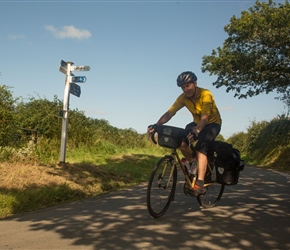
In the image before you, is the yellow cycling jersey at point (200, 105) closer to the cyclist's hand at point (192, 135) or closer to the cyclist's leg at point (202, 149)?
the cyclist's leg at point (202, 149)

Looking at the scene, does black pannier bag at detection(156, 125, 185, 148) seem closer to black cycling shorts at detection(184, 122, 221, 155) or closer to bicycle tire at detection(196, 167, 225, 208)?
black cycling shorts at detection(184, 122, 221, 155)

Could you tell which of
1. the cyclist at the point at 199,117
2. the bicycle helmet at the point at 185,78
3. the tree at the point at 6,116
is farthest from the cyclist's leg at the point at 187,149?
the tree at the point at 6,116

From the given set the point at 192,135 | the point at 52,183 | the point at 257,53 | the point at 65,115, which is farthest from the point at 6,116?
the point at 257,53

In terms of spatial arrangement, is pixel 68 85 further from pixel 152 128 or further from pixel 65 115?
pixel 152 128

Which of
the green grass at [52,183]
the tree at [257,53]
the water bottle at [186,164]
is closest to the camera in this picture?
the water bottle at [186,164]

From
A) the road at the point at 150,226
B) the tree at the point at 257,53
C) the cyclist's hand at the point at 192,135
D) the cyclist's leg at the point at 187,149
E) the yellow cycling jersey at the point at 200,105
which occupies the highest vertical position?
the tree at the point at 257,53

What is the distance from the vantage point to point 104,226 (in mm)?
4090

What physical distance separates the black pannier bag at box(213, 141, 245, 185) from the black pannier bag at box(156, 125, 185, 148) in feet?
2.61

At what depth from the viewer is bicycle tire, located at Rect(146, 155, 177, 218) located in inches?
179

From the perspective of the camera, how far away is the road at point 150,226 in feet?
11.2

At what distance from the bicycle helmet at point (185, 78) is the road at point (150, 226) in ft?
6.35

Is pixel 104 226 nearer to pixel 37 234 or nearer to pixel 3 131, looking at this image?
pixel 37 234

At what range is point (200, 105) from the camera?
495 cm

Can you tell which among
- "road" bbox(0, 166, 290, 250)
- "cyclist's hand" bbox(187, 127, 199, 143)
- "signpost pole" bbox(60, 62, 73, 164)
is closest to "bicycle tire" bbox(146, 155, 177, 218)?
"road" bbox(0, 166, 290, 250)
